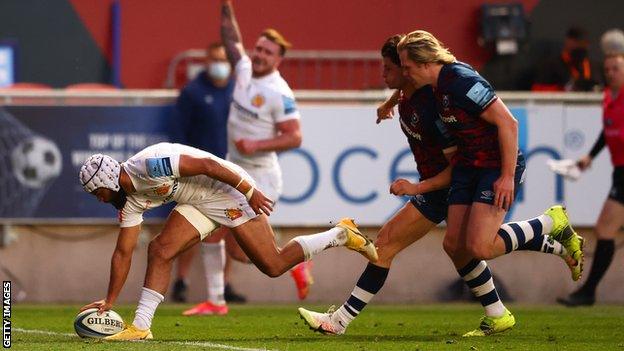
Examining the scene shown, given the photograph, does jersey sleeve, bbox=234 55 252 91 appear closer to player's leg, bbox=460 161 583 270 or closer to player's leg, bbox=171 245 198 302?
player's leg, bbox=171 245 198 302

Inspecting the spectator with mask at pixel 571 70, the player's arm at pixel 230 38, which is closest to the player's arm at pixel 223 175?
the player's arm at pixel 230 38

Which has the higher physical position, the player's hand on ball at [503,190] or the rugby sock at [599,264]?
the player's hand on ball at [503,190]

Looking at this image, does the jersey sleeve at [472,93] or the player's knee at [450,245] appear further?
the player's knee at [450,245]

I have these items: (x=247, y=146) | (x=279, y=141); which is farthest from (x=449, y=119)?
(x=279, y=141)

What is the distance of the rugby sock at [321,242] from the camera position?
11.5m

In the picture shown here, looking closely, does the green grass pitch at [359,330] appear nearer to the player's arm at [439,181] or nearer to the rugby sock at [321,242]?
the rugby sock at [321,242]

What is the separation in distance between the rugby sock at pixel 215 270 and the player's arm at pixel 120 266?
10.8ft

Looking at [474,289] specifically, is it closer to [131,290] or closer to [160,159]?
[160,159]

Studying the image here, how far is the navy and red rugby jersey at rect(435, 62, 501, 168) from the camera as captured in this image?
10570 millimetres

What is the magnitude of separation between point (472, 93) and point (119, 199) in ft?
8.05

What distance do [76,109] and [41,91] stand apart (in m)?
0.40

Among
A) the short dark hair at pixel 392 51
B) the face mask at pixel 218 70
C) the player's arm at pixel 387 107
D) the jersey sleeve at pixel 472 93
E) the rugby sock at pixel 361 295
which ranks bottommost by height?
the rugby sock at pixel 361 295

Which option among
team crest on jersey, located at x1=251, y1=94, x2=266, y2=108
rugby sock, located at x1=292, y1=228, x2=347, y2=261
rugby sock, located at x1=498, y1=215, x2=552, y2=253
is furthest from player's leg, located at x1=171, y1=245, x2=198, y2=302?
rugby sock, located at x1=498, y1=215, x2=552, y2=253

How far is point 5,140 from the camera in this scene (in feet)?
51.9
